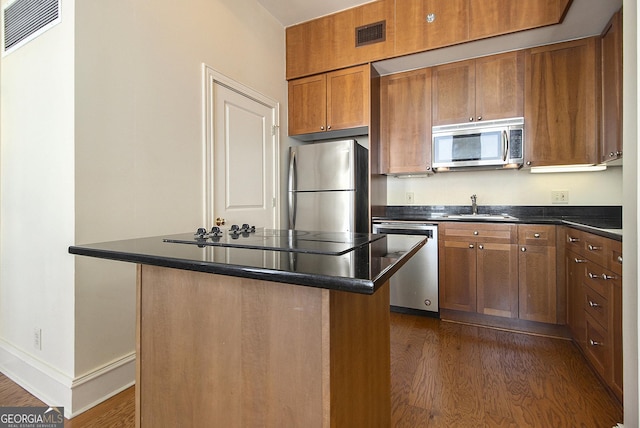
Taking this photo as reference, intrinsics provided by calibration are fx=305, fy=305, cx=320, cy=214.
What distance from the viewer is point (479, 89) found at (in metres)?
2.82

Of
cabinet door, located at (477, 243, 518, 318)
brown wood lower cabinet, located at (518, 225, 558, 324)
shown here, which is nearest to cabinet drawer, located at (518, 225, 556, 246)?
brown wood lower cabinet, located at (518, 225, 558, 324)

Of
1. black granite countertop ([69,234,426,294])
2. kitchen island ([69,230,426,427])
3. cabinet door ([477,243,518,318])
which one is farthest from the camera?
cabinet door ([477,243,518,318])

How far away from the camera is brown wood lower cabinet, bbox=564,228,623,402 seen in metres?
1.51

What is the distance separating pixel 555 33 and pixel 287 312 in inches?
121

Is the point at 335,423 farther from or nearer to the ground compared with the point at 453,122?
nearer to the ground

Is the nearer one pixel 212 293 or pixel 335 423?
pixel 335 423

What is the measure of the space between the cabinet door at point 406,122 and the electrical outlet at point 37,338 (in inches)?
117

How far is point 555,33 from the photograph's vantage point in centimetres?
244

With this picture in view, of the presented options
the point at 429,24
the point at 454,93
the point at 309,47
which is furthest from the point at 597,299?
the point at 309,47

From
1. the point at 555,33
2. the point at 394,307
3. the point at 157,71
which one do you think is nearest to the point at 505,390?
the point at 394,307

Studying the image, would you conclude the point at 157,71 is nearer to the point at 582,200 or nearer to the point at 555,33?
the point at 555,33

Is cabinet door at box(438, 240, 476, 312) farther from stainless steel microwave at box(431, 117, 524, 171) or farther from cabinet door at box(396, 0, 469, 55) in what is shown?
cabinet door at box(396, 0, 469, 55)

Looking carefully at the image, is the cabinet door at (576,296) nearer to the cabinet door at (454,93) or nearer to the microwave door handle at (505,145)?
the microwave door handle at (505,145)

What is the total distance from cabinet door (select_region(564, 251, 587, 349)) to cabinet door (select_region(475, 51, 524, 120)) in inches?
51.8
